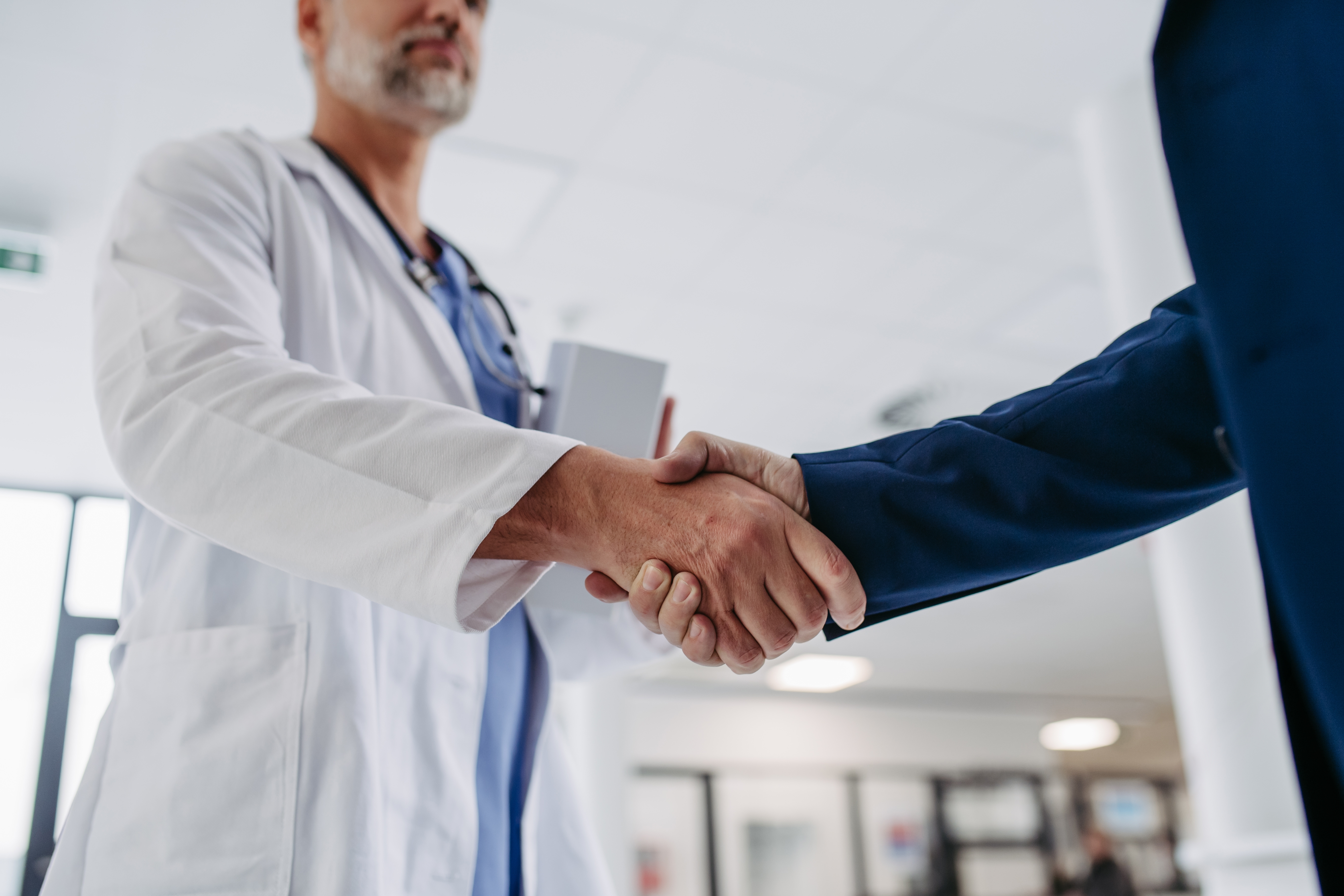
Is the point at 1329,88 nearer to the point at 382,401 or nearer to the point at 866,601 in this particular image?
the point at 866,601

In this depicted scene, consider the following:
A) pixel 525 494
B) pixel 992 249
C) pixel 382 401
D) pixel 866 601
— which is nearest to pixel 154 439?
pixel 382 401

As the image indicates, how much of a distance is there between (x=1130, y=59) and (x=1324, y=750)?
2936 mm

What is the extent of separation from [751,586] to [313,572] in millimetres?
358

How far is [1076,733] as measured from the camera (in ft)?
35.8

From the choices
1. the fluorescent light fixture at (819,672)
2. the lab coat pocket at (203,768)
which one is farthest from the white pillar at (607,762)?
the fluorescent light fixture at (819,672)

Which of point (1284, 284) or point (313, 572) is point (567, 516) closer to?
point (313, 572)

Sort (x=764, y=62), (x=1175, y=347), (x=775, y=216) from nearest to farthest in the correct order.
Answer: (x=1175, y=347) → (x=764, y=62) → (x=775, y=216)

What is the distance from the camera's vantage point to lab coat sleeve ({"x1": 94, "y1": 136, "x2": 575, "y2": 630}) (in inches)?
31.4

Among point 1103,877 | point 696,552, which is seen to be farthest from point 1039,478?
point 1103,877

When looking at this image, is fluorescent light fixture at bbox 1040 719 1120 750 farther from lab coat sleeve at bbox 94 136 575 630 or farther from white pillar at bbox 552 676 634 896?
lab coat sleeve at bbox 94 136 575 630

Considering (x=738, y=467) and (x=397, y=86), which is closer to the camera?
(x=738, y=467)

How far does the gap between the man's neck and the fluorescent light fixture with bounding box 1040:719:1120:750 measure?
10756 millimetres

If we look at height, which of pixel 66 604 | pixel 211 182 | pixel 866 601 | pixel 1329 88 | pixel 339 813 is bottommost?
pixel 339 813

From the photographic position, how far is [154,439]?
2.89 feet
